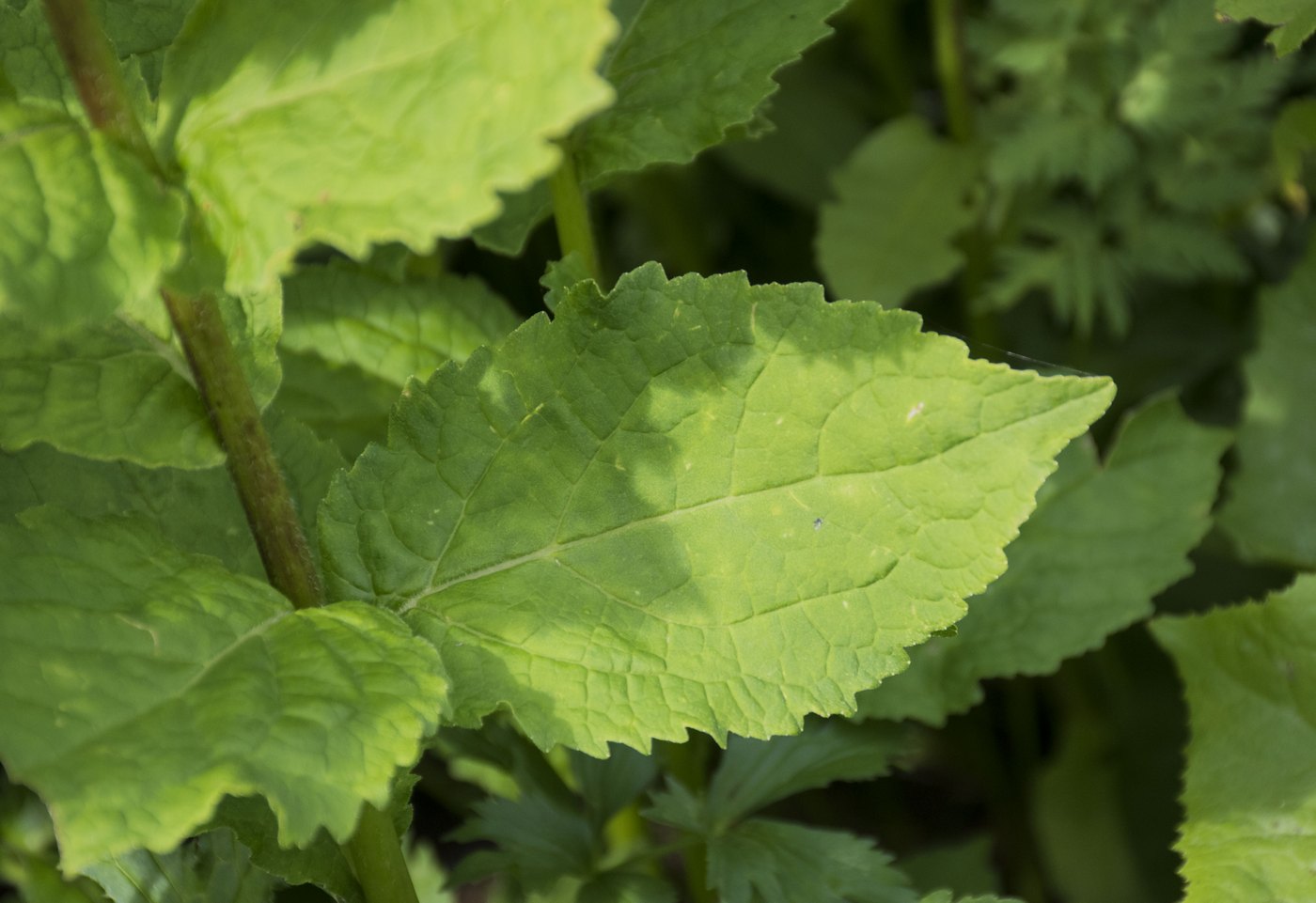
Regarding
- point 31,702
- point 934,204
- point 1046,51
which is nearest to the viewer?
point 31,702

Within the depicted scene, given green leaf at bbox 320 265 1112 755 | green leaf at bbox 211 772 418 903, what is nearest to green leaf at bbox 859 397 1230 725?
green leaf at bbox 320 265 1112 755

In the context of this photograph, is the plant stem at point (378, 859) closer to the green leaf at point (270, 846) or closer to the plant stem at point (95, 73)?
the green leaf at point (270, 846)

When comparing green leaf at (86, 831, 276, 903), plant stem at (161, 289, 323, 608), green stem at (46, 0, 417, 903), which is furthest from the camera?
green leaf at (86, 831, 276, 903)

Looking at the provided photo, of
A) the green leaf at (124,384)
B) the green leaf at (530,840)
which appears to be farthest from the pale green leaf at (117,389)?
the green leaf at (530,840)

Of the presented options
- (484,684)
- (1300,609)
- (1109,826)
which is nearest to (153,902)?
(484,684)

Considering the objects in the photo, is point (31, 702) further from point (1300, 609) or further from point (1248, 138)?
point (1248, 138)

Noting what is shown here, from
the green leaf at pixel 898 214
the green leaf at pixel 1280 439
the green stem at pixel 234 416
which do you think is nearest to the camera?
the green stem at pixel 234 416

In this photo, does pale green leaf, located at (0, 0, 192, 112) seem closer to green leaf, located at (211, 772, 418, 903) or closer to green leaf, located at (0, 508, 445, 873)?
green leaf, located at (0, 508, 445, 873)
